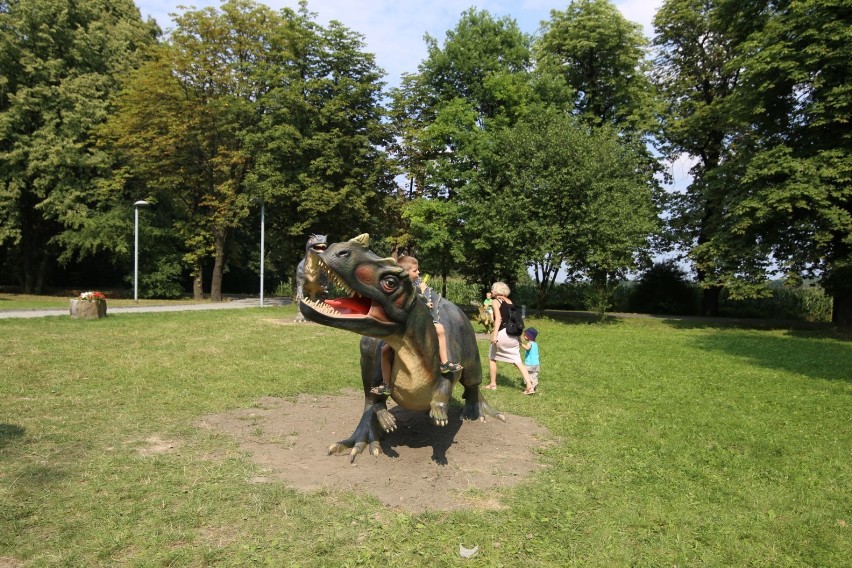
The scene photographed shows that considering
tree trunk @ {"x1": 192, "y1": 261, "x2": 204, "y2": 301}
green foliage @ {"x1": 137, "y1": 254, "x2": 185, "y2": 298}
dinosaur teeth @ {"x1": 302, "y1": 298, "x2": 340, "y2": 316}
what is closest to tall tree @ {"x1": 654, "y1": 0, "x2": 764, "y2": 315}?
dinosaur teeth @ {"x1": 302, "y1": 298, "x2": 340, "y2": 316}

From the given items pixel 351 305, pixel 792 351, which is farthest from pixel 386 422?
pixel 792 351

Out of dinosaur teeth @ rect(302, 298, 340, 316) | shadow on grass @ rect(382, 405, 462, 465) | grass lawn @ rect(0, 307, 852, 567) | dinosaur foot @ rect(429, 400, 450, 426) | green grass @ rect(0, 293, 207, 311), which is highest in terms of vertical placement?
dinosaur teeth @ rect(302, 298, 340, 316)

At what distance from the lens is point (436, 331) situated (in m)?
4.75

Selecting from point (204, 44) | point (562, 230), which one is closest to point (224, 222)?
point (204, 44)

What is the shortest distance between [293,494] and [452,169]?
69.2 feet

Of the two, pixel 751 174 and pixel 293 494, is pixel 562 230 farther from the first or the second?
pixel 293 494

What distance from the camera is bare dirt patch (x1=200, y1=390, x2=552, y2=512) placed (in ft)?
15.6

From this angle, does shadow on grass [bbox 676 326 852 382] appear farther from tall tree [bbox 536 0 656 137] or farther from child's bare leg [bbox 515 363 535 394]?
tall tree [bbox 536 0 656 137]

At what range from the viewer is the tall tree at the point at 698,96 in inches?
953

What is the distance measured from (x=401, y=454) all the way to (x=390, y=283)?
89.8 inches

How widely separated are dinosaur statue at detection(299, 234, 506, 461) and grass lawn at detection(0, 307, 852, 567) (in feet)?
2.70

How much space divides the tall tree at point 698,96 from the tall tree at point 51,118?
30.0 metres

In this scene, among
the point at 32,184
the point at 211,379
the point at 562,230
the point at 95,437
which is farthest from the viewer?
the point at 32,184

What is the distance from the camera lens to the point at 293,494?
4.57 metres
